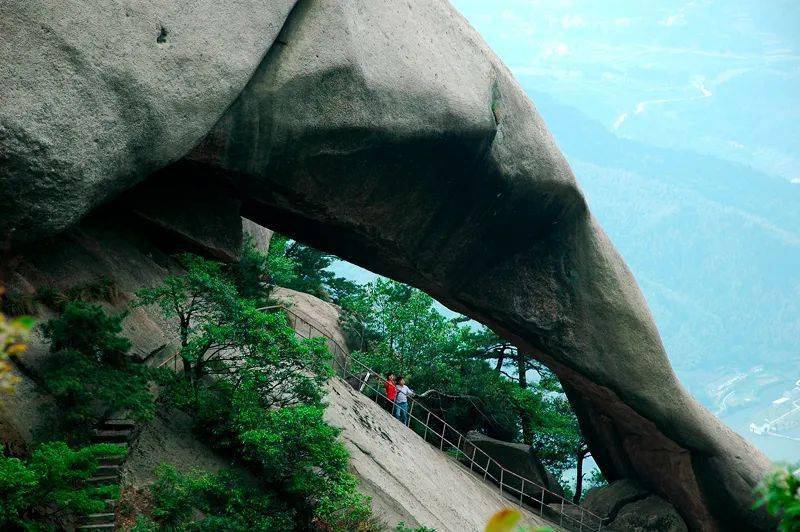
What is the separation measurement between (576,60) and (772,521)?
13103 cm

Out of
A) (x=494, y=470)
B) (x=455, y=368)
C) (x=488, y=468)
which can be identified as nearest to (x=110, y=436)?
(x=488, y=468)

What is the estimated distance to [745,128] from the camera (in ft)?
417

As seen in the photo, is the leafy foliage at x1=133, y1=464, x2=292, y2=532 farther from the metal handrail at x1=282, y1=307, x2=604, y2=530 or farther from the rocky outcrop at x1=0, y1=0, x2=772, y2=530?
the metal handrail at x1=282, y1=307, x2=604, y2=530

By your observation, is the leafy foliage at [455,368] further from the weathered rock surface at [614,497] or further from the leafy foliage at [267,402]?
the leafy foliage at [267,402]

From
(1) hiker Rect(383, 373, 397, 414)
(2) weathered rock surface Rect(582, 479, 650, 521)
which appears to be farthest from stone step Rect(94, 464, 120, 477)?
(2) weathered rock surface Rect(582, 479, 650, 521)

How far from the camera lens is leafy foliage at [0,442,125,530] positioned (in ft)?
30.0

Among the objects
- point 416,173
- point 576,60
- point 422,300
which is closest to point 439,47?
point 416,173

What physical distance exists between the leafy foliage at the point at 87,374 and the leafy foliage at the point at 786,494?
25.5 ft

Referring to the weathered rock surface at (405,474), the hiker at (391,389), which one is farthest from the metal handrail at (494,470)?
the weathered rock surface at (405,474)

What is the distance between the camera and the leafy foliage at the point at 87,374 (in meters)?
11.1

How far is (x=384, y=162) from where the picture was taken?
13.8 metres

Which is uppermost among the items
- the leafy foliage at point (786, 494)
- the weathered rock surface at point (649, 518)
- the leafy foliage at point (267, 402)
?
the weathered rock surface at point (649, 518)

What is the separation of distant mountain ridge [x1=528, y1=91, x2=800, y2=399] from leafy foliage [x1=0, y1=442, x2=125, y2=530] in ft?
276

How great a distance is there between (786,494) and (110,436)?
831 centimetres
